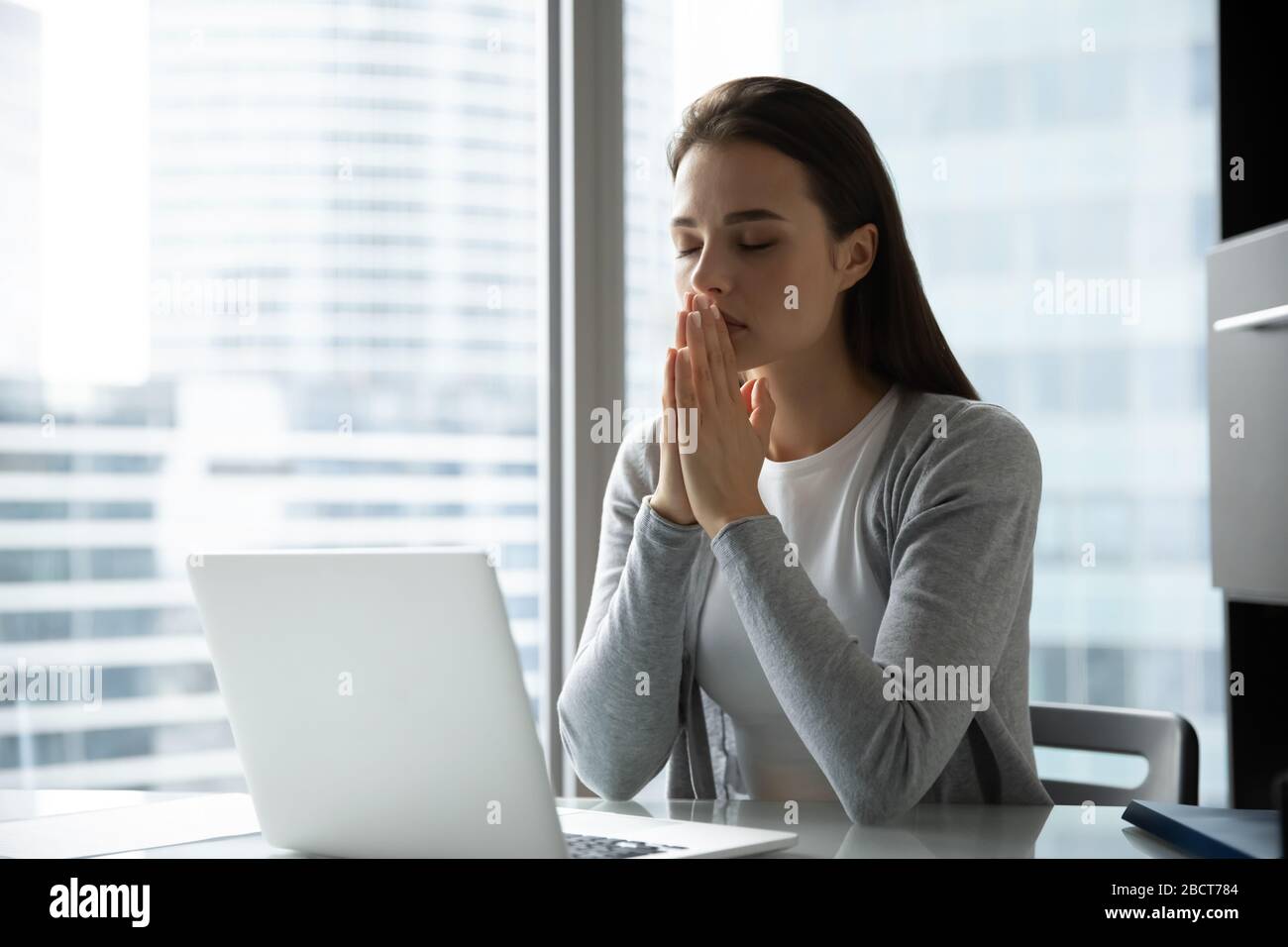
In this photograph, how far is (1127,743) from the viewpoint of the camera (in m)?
1.38

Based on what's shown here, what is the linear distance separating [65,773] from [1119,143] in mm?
2223

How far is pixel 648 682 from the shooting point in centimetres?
127

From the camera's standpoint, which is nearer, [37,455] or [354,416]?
[37,455]

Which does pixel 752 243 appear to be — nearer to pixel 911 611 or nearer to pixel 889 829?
pixel 911 611

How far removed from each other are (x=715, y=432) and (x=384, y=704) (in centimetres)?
55

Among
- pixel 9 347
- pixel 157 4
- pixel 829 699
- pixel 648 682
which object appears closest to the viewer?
pixel 829 699

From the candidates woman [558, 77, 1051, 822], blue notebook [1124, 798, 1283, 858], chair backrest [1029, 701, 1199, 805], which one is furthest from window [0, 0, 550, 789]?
blue notebook [1124, 798, 1283, 858]

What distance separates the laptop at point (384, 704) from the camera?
75cm

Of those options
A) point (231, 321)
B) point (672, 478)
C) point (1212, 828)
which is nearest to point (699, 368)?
point (672, 478)

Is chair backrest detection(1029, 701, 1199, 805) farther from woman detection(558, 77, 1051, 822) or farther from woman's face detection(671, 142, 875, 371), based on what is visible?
woman's face detection(671, 142, 875, 371)

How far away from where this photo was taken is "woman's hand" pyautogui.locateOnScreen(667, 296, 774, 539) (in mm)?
1186

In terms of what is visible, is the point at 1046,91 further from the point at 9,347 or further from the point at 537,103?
the point at 9,347

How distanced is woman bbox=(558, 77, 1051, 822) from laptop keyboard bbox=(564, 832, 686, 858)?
23 cm
